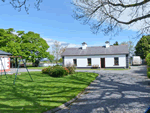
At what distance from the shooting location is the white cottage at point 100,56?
1118 inches

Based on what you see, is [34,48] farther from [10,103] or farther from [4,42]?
[10,103]

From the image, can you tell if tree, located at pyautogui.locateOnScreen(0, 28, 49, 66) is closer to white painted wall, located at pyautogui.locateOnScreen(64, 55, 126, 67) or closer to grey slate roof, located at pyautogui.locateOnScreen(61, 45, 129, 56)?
grey slate roof, located at pyautogui.locateOnScreen(61, 45, 129, 56)

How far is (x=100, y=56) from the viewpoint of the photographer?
98.1ft

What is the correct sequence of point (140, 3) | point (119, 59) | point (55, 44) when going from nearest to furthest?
point (140, 3) → point (119, 59) → point (55, 44)

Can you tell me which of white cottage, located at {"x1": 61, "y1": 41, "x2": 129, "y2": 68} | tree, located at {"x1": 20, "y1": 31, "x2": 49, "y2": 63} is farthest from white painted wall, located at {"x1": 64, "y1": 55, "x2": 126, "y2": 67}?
tree, located at {"x1": 20, "y1": 31, "x2": 49, "y2": 63}

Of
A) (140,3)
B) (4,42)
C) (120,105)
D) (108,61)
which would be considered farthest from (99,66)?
(4,42)

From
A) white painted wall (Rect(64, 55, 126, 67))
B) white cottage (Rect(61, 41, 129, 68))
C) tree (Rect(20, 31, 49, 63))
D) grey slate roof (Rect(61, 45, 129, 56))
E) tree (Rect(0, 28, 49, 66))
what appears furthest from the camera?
tree (Rect(20, 31, 49, 63))

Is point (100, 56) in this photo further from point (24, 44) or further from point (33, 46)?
point (24, 44)

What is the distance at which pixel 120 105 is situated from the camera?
527 centimetres

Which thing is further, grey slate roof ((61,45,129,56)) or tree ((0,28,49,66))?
tree ((0,28,49,66))

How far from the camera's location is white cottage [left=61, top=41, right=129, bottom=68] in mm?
28406

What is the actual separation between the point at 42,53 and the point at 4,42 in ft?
36.7

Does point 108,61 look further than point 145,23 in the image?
Yes

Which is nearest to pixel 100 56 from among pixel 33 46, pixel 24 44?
pixel 33 46
